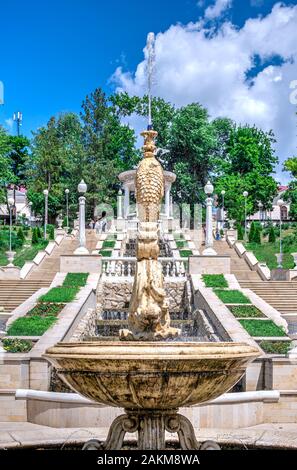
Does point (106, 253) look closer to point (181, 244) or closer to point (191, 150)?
point (181, 244)

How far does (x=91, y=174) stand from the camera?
56906 mm

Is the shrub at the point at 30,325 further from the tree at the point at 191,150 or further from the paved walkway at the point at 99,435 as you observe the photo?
the tree at the point at 191,150

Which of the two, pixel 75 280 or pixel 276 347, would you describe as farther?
pixel 75 280

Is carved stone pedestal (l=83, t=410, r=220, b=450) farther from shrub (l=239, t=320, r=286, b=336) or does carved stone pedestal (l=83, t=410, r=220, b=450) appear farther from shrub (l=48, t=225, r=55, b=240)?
shrub (l=48, t=225, r=55, b=240)

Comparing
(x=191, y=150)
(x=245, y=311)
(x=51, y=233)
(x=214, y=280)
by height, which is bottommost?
(x=245, y=311)

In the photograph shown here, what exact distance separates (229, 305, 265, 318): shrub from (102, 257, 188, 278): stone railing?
732 cm

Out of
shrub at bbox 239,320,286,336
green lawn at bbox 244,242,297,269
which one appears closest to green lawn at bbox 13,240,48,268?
green lawn at bbox 244,242,297,269

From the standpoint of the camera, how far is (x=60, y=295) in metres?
21.6

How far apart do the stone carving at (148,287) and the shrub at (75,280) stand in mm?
14554

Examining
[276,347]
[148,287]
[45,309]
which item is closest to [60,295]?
[45,309]

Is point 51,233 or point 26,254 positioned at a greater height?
point 51,233

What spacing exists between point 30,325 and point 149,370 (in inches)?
424

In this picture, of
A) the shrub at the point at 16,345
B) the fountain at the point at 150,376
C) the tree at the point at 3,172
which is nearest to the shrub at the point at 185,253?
the tree at the point at 3,172

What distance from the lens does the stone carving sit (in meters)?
8.84
